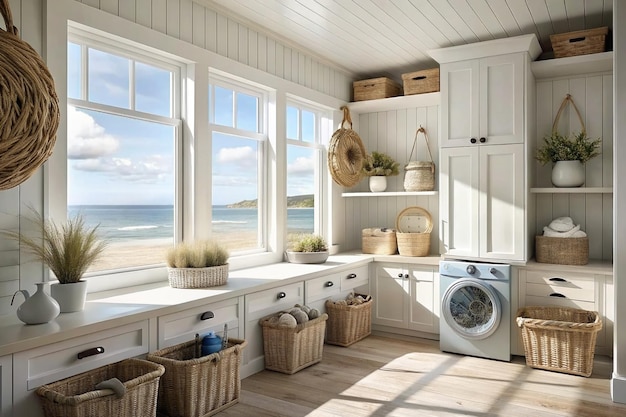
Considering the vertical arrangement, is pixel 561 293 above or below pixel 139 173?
below

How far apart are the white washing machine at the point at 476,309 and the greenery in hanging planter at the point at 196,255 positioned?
1.97 metres

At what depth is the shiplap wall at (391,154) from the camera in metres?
5.25

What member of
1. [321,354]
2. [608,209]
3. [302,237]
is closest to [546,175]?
[608,209]

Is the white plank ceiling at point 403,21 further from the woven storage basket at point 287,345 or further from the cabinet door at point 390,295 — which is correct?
the woven storage basket at point 287,345

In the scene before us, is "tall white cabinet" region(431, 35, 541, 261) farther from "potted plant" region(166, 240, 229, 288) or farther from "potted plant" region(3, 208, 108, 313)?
"potted plant" region(3, 208, 108, 313)

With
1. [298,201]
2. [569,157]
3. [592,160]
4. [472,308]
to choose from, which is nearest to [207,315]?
[298,201]

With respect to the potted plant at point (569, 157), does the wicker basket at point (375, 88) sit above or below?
above

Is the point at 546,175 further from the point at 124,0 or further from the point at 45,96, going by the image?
the point at 45,96

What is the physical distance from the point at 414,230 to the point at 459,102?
1.51 meters

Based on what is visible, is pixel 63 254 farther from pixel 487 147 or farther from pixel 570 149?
pixel 570 149

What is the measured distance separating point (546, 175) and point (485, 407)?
2334mm

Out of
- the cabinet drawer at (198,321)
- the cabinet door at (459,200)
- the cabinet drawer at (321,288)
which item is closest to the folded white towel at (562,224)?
the cabinet door at (459,200)

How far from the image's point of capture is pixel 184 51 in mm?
3523

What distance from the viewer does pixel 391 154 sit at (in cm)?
550
